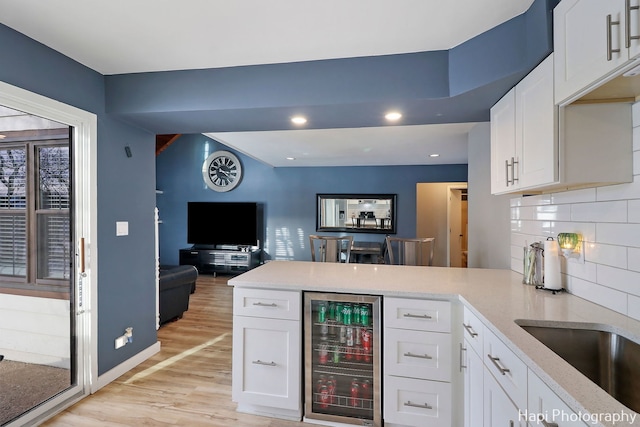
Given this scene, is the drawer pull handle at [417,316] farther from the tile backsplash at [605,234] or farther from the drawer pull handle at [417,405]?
the tile backsplash at [605,234]

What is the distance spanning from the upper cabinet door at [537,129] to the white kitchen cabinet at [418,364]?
83 centimetres

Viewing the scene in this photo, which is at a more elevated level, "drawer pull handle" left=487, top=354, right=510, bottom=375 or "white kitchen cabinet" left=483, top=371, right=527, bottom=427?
"drawer pull handle" left=487, top=354, right=510, bottom=375

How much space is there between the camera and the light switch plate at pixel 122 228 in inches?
103

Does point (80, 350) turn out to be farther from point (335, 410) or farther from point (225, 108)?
point (225, 108)

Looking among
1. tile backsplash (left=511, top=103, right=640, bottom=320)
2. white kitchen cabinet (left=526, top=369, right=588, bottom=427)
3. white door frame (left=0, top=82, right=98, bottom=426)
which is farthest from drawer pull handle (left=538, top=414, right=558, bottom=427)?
white door frame (left=0, top=82, right=98, bottom=426)

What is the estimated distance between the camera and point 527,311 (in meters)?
1.50

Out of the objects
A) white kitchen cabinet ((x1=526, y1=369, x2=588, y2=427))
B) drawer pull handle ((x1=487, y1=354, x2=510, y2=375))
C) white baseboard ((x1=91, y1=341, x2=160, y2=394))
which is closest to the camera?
white kitchen cabinet ((x1=526, y1=369, x2=588, y2=427))

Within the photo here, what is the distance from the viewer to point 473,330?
164cm

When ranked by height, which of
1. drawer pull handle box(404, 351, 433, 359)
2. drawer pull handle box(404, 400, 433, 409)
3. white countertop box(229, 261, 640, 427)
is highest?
white countertop box(229, 261, 640, 427)

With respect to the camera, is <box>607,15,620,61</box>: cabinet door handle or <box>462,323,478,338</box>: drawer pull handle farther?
<box>462,323,478,338</box>: drawer pull handle

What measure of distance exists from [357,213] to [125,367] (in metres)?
4.92

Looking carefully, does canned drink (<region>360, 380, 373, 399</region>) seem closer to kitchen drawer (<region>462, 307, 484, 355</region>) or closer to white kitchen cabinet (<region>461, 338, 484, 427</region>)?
white kitchen cabinet (<region>461, 338, 484, 427</region>)

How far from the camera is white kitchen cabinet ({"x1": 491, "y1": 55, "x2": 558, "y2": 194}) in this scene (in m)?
1.49

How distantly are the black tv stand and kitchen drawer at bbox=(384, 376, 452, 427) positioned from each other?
16.4ft
